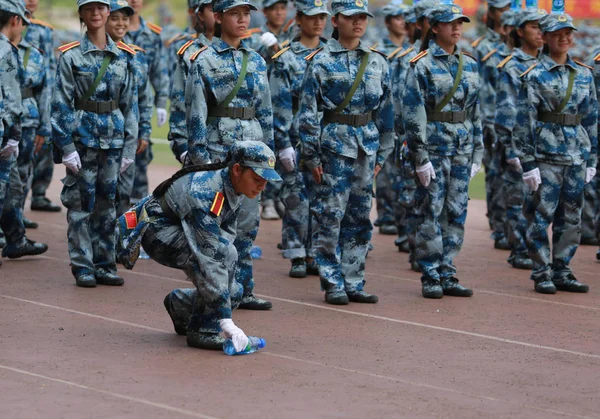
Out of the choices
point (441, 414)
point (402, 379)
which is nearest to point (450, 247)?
point (402, 379)

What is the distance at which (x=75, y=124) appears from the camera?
9.65 m

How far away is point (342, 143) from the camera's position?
30.6 ft

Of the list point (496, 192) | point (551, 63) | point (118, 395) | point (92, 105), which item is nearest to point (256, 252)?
point (92, 105)

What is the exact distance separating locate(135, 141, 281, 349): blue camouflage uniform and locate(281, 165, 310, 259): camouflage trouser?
320 cm

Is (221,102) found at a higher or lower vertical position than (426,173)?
higher

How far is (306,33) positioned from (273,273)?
7.27 feet

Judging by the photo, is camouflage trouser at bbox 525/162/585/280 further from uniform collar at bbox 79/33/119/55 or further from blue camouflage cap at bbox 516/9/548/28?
uniform collar at bbox 79/33/119/55

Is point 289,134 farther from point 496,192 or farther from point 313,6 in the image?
point 496,192

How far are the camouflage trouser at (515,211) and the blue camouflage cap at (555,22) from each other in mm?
2155

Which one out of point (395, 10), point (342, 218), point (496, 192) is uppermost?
point (395, 10)

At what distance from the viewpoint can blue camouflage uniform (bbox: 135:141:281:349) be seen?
7.46 meters

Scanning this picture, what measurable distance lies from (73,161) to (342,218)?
2.13 meters

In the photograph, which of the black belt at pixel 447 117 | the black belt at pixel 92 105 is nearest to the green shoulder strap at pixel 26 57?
the black belt at pixel 92 105

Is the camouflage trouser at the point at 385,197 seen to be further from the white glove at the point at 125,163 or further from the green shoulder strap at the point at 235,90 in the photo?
the green shoulder strap at the point at 235,90
